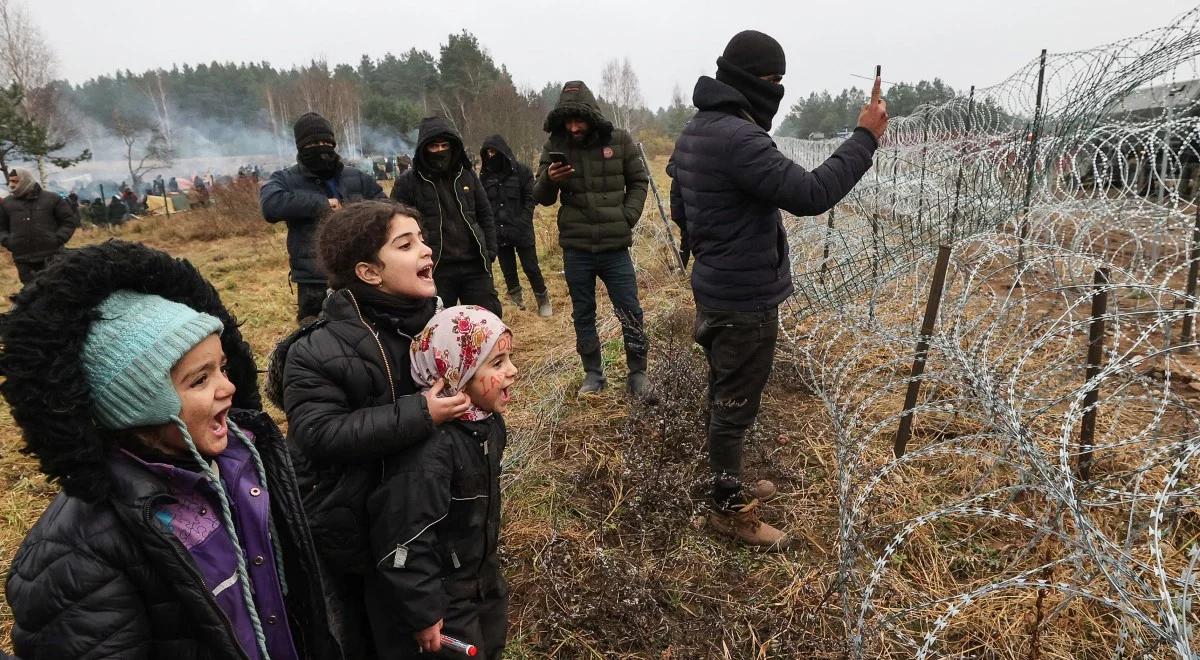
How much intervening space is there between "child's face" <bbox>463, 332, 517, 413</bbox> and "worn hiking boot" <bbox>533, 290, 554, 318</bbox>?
4760mm

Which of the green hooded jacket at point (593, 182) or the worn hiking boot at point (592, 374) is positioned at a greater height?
the green hooded jacket at point (593, 182)

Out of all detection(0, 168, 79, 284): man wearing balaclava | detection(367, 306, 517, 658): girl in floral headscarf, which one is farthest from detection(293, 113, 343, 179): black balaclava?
detection(0, 168, 79, 284): man wearing balaclava

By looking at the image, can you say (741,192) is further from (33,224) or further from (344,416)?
(33,224)

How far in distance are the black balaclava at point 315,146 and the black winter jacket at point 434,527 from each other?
2.60m

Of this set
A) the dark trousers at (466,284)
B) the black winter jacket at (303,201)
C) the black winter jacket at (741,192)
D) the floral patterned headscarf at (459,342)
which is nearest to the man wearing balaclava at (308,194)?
the black winter jacket at (303,201)

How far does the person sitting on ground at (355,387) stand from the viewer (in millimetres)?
1437

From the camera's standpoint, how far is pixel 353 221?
65.0 inches

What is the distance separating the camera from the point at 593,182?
379cm

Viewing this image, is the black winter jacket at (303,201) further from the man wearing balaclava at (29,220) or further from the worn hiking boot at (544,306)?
the man wearing balaclava at (29,220)

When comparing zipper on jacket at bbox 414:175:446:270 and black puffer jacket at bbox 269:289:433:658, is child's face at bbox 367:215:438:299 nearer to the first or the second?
black puffer jacket at bbox 269:289:433:658

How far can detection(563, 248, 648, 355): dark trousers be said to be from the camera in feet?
12.4

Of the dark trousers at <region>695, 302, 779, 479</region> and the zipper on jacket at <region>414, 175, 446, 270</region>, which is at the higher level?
the zipper on jacket at <region>414, 175, 446, 270</region>

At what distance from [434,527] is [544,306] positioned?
16.1ft

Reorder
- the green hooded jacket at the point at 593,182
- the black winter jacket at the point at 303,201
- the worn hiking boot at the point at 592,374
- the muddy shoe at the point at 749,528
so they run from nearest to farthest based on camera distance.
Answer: the muddy shoe at the point at 749,528 < the black winter jacket at the point at 303,201 < the green hooded jacket at the point at 593,182 < the worn hiking boot at the point at 592,374
